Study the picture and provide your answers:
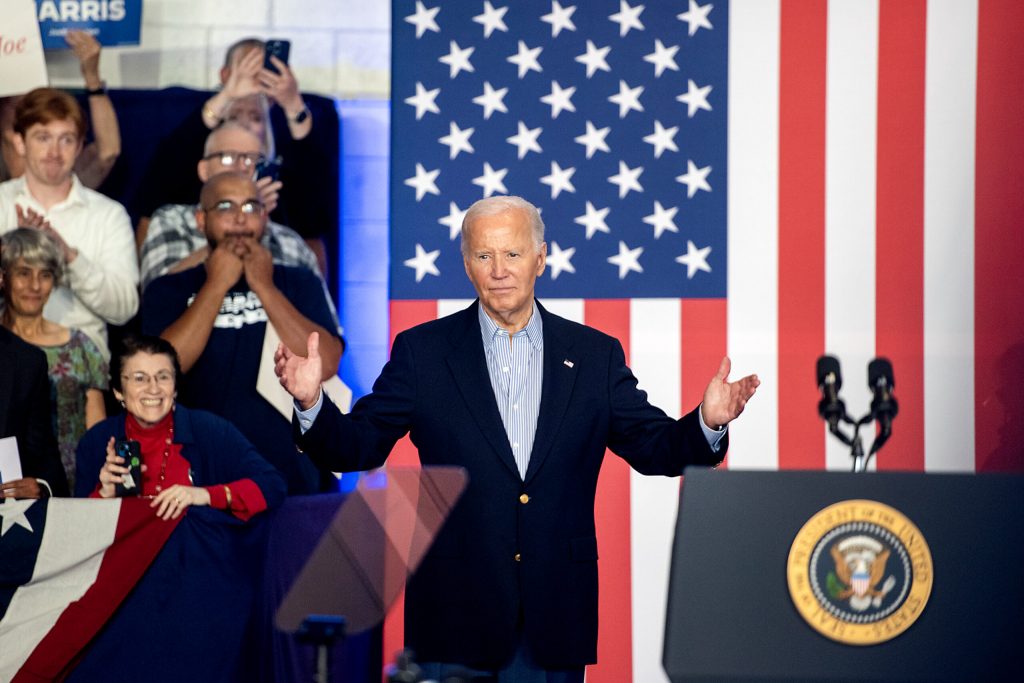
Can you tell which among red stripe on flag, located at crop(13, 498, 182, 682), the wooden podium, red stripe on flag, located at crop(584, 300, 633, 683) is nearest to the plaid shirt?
red stripe on flag, located at crop(584, 300, 633, 683)

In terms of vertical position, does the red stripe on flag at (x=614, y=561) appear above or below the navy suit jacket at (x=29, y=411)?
below

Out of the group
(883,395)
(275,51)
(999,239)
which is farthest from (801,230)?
(883,395)

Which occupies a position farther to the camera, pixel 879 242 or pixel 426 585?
pixel 879 242

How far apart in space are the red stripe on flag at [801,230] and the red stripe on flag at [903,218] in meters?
0.23

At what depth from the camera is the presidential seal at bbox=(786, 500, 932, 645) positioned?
6.10 feet

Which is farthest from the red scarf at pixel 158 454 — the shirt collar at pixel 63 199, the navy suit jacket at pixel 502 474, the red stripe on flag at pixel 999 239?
the red stripe on flag at pixel 999 239

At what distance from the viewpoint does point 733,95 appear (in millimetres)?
4695

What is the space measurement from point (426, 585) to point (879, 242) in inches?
105

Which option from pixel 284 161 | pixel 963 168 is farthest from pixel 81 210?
pixel 963 168

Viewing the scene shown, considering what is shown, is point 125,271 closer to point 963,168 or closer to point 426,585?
point 426,585

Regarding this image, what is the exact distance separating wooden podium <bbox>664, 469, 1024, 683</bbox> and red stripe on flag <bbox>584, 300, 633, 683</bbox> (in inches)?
109

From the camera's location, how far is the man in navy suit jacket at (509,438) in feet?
8.67

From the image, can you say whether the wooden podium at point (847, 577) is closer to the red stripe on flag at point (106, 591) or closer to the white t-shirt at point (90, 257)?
the red stripe on flag at point (106, 591)

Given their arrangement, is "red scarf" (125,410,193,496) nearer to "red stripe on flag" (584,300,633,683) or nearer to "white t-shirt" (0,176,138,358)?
"white t-shirt" (0,176,138,358)
